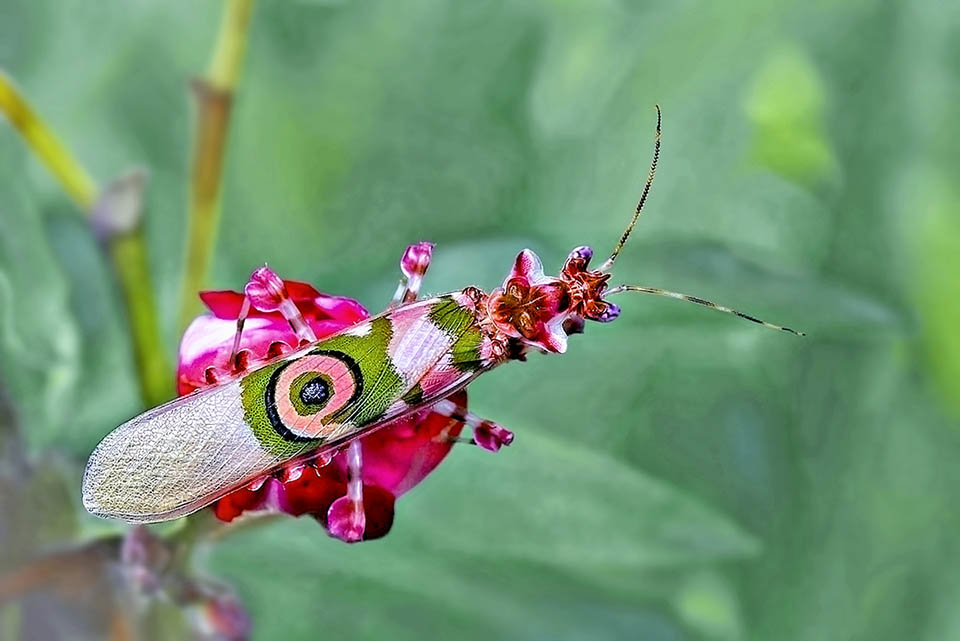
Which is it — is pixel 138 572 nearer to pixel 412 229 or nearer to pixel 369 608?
pixel 369 608

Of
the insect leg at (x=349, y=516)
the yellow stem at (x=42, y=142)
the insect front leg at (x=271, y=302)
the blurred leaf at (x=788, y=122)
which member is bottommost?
the insect leg at (x=349, y=516)

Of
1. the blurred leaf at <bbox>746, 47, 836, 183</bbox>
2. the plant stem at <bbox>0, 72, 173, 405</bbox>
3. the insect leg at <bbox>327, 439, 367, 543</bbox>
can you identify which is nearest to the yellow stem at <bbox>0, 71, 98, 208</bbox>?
the plant stem at <bbox>0, 72, 173, 405</bbox>

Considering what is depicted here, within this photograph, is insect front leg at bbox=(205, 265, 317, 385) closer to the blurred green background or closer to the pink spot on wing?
the pink spot on wing

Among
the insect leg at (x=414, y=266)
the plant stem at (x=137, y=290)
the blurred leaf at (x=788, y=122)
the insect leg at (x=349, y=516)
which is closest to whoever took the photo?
the insect leg at (x=349, y=516)

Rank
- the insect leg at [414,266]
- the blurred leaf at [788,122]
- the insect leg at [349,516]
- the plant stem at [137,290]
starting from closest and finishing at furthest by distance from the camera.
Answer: the insect leg at [349,516]
the insect leg at [414,266]
the plant stem at [137,290]
the blurred leaf at [788,122]

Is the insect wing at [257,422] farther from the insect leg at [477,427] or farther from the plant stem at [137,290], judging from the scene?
the plant stem at [137,290]

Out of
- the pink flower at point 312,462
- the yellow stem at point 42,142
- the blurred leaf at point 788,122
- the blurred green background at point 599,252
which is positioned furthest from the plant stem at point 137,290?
the blurred leaf at point 788,122

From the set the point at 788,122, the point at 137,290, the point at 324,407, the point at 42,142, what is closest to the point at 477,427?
the point at 324,407

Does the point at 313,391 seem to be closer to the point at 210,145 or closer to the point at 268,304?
the point at 268,304

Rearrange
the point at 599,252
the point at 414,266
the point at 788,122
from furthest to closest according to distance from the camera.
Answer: the point at 788,122
the point at 599,252
the point at 414,266
